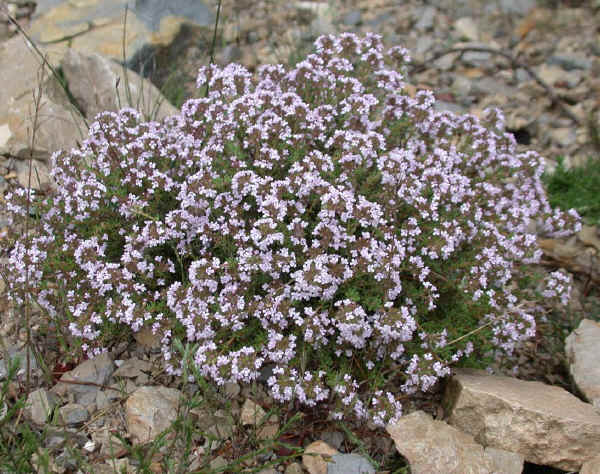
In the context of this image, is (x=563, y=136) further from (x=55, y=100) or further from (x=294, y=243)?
(x=55, y=100)

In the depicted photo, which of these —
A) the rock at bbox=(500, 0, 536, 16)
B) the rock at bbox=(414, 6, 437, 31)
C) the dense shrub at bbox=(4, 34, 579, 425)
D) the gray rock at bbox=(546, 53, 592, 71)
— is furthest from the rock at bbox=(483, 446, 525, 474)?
the rock at bbox=(500, 0, 536, 16)

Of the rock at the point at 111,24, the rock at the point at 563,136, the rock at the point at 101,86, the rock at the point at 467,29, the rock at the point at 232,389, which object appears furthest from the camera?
the rock at the point at 467,29

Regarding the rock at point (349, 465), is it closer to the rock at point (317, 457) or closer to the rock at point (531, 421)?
the rock at point (317, 457)

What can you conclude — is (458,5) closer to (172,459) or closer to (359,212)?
(359,212)

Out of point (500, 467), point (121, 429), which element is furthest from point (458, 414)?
point (121, 429)

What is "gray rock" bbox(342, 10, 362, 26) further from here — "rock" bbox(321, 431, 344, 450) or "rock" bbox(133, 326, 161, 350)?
"rock" bbox(321, 431, 344, 450)

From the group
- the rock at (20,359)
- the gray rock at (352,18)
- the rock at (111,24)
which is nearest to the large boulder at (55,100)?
the rock at (111,24)
